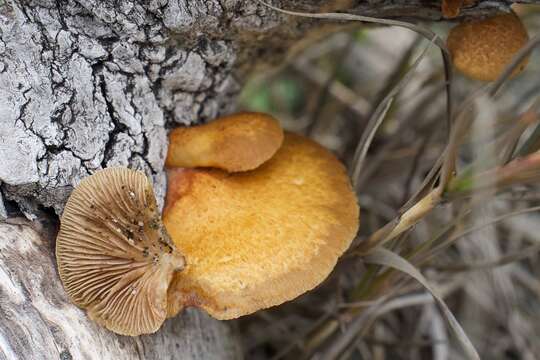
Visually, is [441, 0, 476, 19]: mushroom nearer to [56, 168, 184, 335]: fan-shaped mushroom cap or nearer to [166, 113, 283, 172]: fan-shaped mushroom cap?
[166, 113, 283, 172]: fan-shaped mushroom cap

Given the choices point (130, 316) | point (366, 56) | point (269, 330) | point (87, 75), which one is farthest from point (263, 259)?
A: point (366, 56)

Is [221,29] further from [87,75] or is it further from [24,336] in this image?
[24,336]

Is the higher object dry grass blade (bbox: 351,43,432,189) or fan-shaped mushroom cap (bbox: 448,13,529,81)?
fan-shaped mushroom cap (bbox: 448,13,529,81)

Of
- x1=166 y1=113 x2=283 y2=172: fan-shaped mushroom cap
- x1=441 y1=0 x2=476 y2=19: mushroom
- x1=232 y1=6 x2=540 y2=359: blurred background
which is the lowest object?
x1=232 y1=6 x2=540 y2=359: blurred background

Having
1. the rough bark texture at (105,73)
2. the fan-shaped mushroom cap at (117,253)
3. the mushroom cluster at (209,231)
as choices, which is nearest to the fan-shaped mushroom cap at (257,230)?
the mushroom cluster at (209,231)

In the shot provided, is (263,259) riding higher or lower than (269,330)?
higher

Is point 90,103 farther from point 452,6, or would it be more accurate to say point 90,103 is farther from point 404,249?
point 404,249

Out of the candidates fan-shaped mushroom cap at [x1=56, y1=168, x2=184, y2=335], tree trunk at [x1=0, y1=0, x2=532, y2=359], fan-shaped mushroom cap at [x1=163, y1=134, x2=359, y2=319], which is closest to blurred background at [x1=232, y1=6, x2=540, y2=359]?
fan-shaped mushroom cap at [x1=163, y1=134, x2=359, y2=319]

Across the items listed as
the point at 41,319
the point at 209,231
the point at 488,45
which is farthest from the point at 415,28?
the point at 41,319
